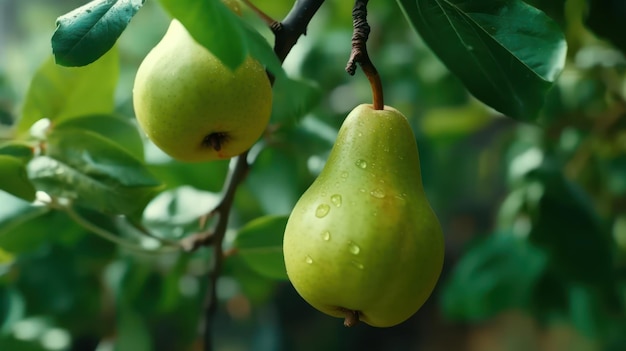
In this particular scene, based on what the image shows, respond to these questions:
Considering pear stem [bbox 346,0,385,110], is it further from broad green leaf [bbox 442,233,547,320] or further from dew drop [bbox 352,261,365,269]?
broad green leaf [bbox 442,233,547,320]

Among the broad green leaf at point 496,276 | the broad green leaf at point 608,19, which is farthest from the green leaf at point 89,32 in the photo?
the broad green leaf at point 496,276

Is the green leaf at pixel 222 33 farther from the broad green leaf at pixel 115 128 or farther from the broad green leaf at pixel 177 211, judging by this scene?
the broad green leaf at pixel 177 211

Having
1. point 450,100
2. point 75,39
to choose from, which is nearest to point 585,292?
point 450,100

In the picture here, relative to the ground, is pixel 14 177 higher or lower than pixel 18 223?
higher

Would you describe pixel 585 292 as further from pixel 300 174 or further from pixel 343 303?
pixel 343 303

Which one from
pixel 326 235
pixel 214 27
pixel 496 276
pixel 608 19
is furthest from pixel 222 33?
pixel 496 276

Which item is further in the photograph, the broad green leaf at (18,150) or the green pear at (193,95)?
the broad green leaf at (18,150)

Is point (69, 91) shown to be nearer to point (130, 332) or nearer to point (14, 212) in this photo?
point (14, 212)
